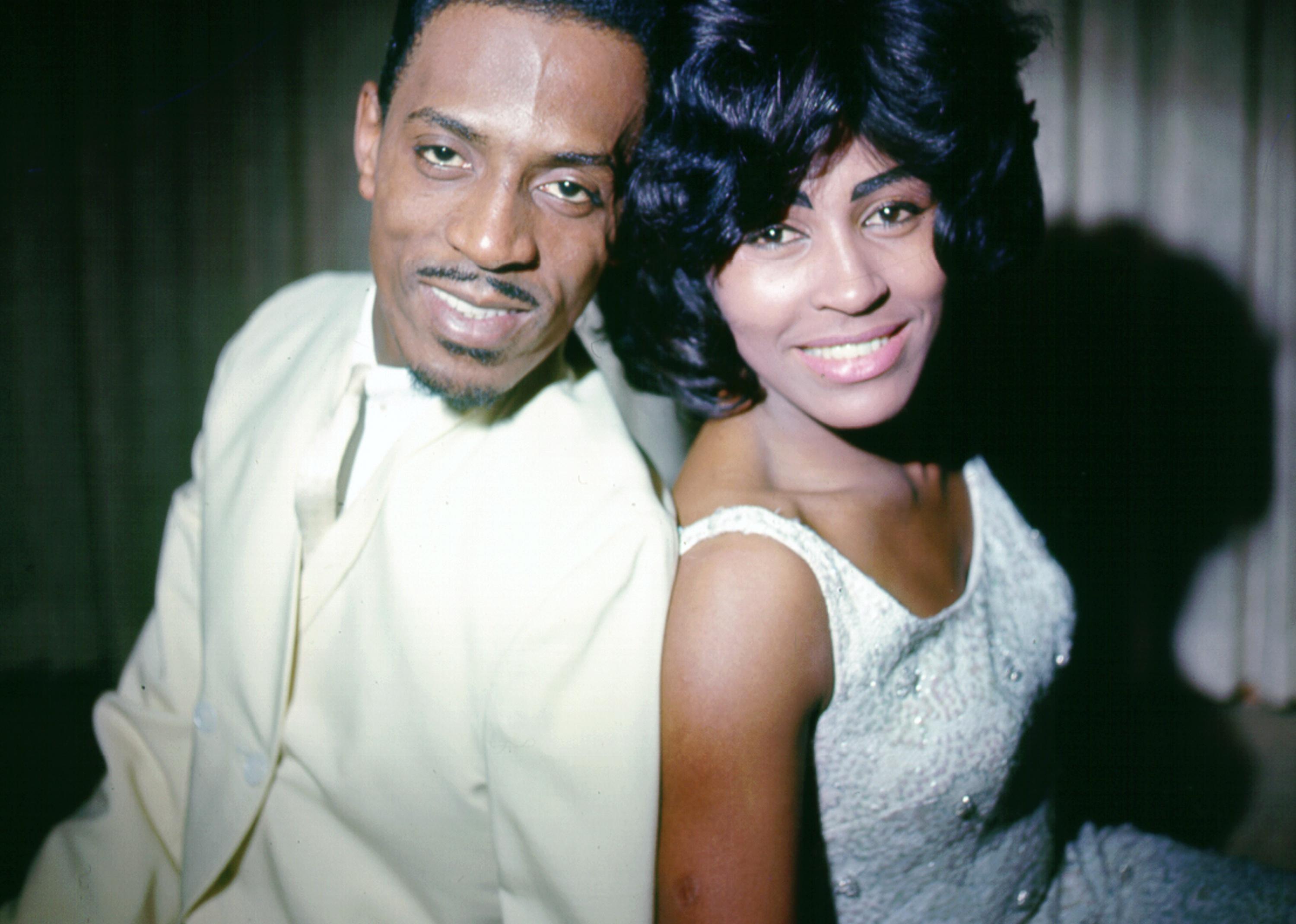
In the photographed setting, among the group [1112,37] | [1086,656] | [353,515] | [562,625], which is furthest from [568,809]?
[1112,37]

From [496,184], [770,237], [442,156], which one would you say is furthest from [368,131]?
[770,237]

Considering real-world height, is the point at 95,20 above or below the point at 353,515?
above

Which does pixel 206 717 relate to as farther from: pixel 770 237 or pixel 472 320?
pixel 770 237

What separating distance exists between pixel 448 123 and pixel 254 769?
3.31 feet

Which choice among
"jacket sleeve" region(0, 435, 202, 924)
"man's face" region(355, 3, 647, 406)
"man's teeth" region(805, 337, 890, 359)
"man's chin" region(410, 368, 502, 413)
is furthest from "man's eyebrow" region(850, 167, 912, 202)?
"jacket sleeve" region(0, 435, 202, 924)

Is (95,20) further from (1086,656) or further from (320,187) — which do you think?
(1086,656)

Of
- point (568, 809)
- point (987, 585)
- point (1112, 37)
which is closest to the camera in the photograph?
point (568, 809)

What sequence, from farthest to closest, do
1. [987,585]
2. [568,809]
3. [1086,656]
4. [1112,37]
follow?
[1086,656], [1112,37], [987,585], [568,809]

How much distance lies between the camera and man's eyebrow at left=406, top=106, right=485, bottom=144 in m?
1.08

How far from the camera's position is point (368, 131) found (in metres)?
1.34

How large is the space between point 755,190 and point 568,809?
0.89m

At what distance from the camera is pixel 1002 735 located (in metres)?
1.21

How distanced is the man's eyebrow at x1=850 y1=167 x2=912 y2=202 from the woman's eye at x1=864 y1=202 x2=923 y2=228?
0.05 metres

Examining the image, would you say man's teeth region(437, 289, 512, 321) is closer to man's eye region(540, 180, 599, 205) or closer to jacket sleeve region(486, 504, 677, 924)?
man's eye region(540, 180, 599, 205)
